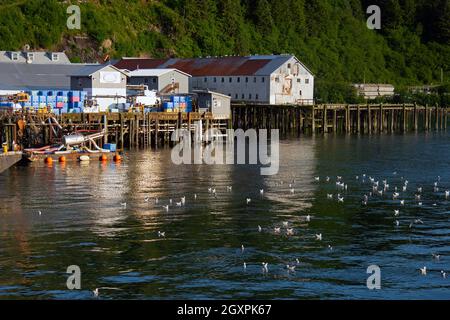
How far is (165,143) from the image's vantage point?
8375 cm

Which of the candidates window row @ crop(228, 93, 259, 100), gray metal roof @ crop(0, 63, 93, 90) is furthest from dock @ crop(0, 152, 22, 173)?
window row @ crop(228, 93, 259, 100)

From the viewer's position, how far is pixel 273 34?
151 metres

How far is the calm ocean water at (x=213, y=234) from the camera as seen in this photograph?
32062mm

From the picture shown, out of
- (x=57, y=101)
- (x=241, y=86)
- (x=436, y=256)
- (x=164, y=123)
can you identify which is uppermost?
(x=241, y=86)

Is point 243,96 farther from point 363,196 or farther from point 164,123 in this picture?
point 363,196

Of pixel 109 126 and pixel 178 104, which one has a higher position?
pixel 178 104

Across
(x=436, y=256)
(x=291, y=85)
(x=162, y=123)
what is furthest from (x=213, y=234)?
(x=291, y=85)

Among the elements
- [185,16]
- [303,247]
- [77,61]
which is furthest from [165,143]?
[185,16]

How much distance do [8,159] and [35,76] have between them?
107 feet

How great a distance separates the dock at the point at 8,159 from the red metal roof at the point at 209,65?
43.1 m

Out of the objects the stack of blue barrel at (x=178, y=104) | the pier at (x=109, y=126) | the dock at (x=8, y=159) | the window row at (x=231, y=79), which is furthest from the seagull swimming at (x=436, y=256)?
the window row at (x=231, y=79)

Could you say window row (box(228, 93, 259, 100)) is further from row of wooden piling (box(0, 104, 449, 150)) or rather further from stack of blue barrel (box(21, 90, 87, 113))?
stack of blue barrel (box(21, 90, 87, 113))

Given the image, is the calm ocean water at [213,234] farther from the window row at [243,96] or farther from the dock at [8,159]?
the window row at [243,96]

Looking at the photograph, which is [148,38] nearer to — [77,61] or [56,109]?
[77,61]
